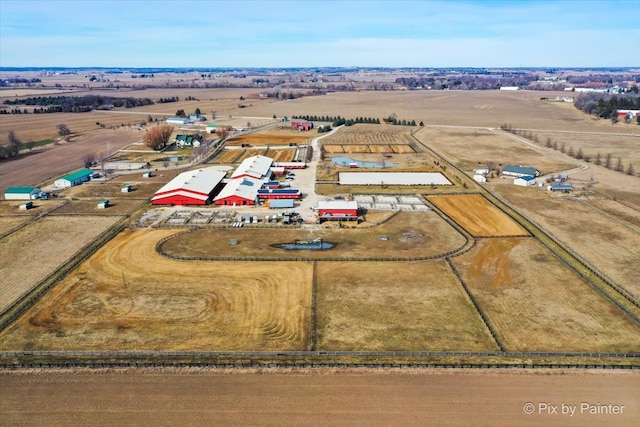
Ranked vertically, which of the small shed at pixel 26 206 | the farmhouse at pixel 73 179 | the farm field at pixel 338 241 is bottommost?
the farm field at pixel 338 241

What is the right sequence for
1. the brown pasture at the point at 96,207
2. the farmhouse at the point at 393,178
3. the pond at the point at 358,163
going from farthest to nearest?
the pond at the point at 358,163
the farmhouse at the point at 393,178
the brown pasture at the point at 96,207

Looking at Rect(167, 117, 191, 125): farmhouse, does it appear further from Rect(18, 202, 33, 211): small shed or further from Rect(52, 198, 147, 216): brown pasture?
Rect(18, 202, 33, 211): small shed

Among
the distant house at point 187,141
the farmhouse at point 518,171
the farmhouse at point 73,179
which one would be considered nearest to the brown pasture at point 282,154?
the distant house at point 187,141

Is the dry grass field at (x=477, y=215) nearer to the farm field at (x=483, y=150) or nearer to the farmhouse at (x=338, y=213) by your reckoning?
the farmhouse at (x=338, y=213)

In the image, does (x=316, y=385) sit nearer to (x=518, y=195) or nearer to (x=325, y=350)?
(x=325, y=350)

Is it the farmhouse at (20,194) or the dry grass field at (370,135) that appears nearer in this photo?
the farmhouse at (20,194)

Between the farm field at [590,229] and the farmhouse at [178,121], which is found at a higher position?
the farmhouse at [178,121]

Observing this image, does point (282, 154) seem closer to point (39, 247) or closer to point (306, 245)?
point (306, 245)
